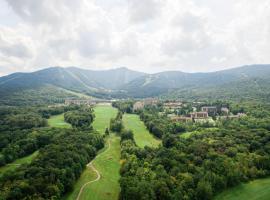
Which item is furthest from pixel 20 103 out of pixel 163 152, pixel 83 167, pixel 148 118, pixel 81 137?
pixel 163 152

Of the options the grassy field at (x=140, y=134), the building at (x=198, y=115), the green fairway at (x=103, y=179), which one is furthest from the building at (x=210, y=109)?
the green fairway at (x=103, y=179)

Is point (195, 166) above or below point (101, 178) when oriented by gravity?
above

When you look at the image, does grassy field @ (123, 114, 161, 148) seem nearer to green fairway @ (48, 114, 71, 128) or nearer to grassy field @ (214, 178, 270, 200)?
green fairway @ (48, 114, 71, 128)

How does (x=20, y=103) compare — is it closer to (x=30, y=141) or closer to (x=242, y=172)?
(x=30, y=141)

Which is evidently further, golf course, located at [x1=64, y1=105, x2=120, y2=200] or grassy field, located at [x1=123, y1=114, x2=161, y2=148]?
grassy field, located at [x1=123, y1=114, x2=161, y2=148]

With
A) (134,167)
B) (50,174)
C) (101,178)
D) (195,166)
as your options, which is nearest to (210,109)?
(195,166)

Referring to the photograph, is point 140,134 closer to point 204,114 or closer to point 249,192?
point 204,114

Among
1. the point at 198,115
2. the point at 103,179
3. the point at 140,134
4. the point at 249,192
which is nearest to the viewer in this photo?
the point at 249,192

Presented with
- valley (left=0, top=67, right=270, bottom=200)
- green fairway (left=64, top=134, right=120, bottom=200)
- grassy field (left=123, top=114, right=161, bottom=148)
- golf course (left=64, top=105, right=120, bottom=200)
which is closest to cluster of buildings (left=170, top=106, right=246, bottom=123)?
grassy field (left=123, top=114, right=161, bottom=148)
